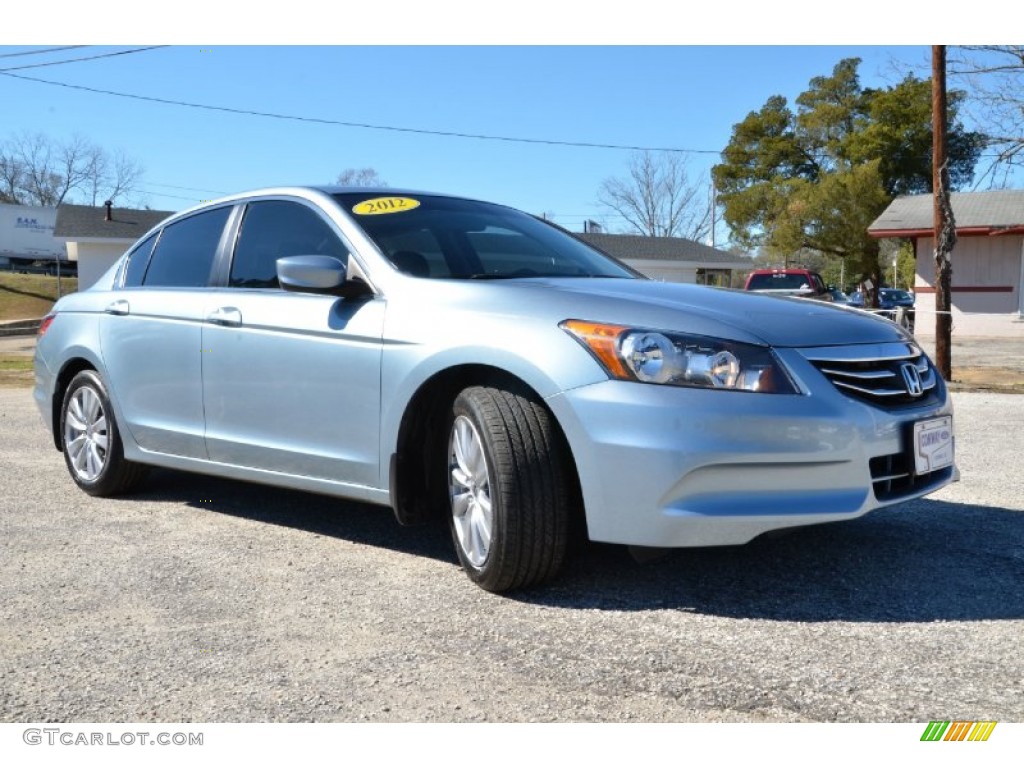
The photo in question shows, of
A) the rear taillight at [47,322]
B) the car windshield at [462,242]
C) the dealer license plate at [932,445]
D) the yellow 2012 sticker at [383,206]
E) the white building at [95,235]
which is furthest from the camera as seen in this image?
the white building at [95,235]

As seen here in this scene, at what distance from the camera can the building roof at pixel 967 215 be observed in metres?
27.4

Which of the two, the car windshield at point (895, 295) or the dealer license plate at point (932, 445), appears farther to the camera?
the car windshield at point (895, 295)

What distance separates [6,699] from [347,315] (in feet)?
6.19

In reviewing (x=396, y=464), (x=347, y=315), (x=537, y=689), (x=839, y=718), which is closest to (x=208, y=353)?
(x=347, y=315)

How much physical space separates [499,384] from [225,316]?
1571 mm

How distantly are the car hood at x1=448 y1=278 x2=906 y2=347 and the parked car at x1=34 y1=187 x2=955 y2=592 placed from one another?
1 centimetres

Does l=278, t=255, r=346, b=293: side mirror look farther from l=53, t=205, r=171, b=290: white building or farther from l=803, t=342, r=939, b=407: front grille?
l=53, t=205, r=171, b=290: white building

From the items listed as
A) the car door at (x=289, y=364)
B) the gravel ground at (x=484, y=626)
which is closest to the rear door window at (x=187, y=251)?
the car door at (x=289, y=364)

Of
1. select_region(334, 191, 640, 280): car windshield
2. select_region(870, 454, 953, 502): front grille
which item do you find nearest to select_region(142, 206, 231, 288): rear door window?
select_region(334, 191, 640, 280): car windshield

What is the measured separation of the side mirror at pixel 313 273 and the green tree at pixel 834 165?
132 ft

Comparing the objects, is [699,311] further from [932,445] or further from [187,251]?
[187,251]

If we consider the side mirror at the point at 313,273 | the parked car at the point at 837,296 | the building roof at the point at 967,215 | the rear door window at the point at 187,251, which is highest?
the building roof at the point at 967,215

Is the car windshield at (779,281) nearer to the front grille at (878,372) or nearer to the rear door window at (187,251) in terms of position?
the rear door window at (187,251)

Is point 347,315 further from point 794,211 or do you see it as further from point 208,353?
point 794,211
